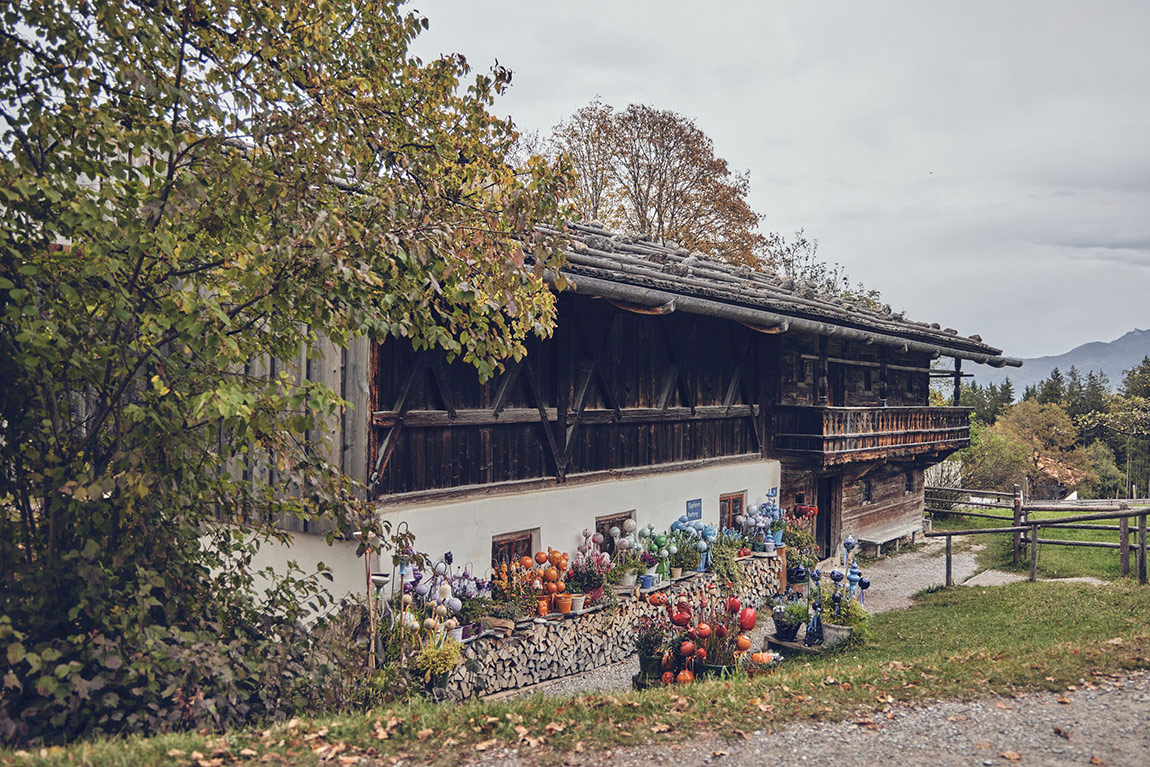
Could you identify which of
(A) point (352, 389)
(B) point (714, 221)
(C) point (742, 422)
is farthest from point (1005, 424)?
(A) point (352, 389)

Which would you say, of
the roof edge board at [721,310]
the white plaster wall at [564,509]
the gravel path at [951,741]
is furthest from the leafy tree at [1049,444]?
the gravel path at [951,741]

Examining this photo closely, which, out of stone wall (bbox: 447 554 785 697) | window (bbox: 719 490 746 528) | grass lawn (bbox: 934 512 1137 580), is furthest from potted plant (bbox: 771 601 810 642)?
grass lawn (bbox: 934 512 1137 580)

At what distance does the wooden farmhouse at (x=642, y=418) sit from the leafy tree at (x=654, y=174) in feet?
33.9

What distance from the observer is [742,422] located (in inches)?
552

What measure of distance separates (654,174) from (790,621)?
64.9 feet

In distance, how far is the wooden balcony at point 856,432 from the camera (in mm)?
14258

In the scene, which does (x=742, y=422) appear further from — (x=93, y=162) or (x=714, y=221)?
(x=714, y=221)

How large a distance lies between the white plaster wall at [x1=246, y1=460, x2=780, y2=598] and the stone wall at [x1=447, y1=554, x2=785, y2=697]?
0.93 metres

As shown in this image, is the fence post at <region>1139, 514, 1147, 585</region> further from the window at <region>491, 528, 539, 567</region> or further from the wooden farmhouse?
the window at <region>491, 528, 539, 567</region>

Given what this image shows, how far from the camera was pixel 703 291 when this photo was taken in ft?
34.8

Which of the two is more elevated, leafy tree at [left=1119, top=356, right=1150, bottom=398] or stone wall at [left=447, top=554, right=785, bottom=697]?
leafy tree at [left=1119, top=356, right=1150, bottom=398]

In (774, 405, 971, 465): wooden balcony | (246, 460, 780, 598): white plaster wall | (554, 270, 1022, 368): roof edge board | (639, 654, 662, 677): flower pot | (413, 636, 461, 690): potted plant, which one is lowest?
(639, 654, 662, 677): flower pot

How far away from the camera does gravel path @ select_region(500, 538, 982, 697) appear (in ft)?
29.0

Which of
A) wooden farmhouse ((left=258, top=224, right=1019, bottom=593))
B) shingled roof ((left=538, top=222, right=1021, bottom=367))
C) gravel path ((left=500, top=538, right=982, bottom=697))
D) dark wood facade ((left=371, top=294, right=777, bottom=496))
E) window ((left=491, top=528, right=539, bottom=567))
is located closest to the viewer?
dark wood facade ((left=371, top=294, right=777, bottom=496))
